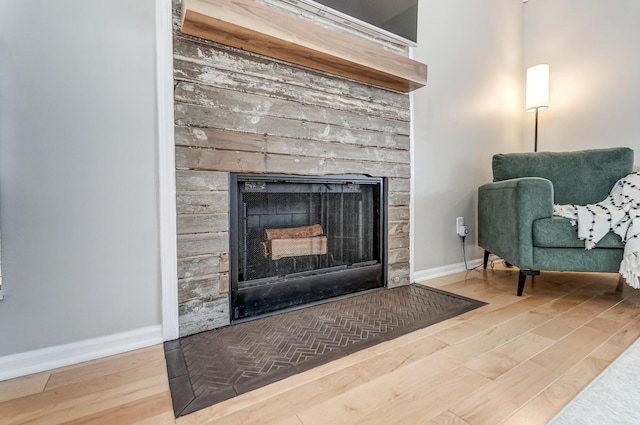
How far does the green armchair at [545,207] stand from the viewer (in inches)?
66.1

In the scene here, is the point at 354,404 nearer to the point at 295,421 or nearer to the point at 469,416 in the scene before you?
the point at 295,421

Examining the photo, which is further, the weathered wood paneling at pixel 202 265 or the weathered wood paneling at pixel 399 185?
the weathered wood paneling at pixel 399 185

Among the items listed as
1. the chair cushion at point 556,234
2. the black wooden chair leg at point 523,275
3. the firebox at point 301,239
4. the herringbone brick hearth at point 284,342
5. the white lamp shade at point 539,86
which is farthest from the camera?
the white lamp shade at point 539,86

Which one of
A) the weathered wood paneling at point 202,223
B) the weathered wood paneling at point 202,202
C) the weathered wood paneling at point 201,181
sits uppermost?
the weathered wood paneling at point 201,181

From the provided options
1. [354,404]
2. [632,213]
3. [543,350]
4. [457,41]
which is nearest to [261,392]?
[354,404]

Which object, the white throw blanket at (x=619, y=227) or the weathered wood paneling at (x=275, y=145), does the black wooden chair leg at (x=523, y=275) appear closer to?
the white throw blanket at (x=619, y=227)

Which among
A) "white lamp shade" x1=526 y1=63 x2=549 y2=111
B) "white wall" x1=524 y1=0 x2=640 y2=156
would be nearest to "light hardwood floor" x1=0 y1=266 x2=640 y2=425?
"white wall" x1=524 y1=0 x2=640 y2=156

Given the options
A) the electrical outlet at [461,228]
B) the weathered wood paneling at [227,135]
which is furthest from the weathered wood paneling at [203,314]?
the electrical outlet at [461,228]

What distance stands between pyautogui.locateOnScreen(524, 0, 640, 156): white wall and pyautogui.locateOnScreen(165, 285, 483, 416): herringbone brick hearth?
1968 mm

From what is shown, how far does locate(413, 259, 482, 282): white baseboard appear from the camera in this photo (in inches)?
85.0

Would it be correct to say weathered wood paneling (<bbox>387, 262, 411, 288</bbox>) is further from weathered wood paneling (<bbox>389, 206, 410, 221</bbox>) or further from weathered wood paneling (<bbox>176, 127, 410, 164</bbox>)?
weathered wood paneling (<bbox>176, 127, 410, 164</bbox>)

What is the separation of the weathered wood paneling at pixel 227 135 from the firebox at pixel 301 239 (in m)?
0.08

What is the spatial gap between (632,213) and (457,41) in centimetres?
163

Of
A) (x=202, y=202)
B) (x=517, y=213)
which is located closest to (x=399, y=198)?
(x=517, y=213)
